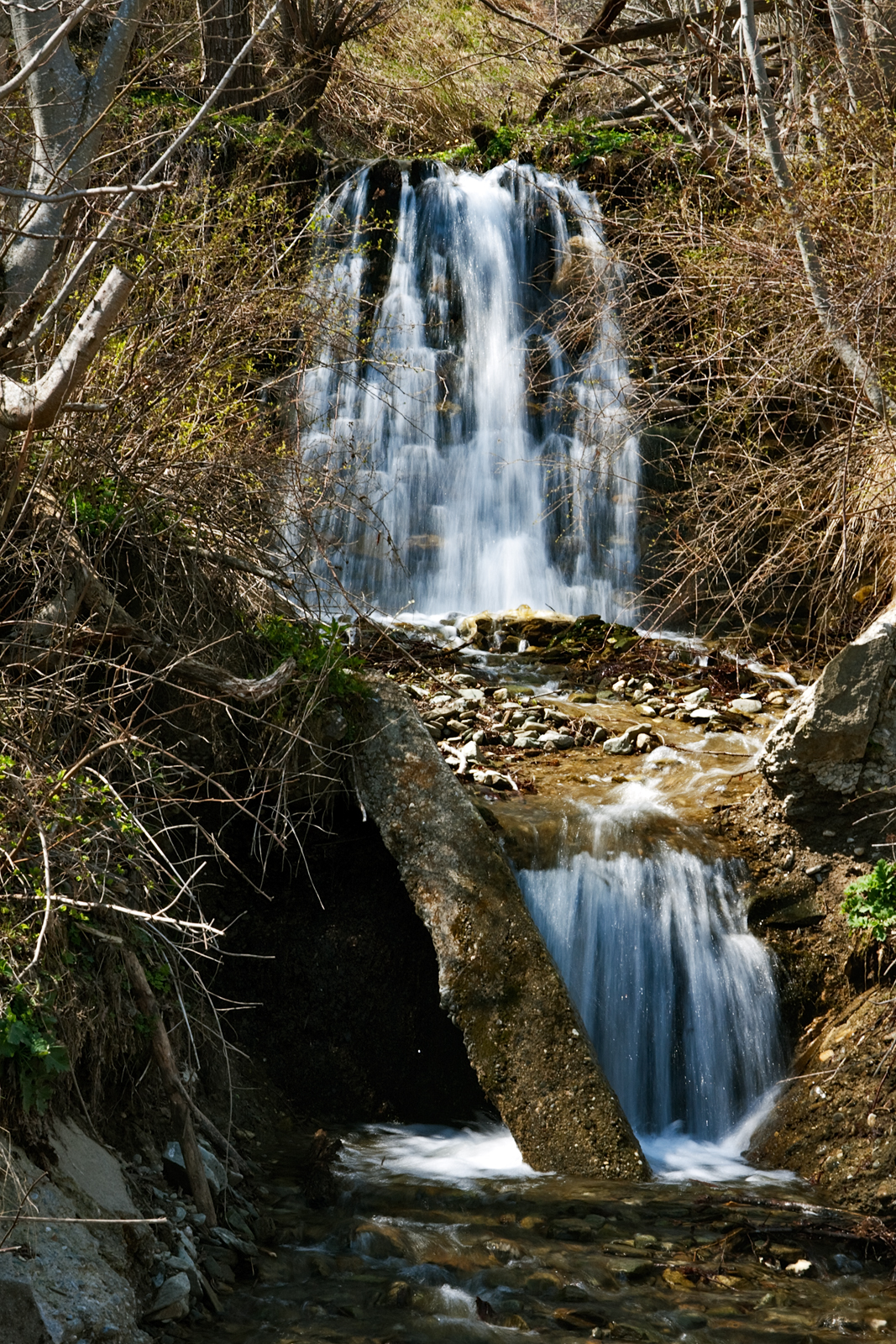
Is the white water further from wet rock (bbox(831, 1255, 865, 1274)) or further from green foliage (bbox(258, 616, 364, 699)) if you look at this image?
green foliage (bbox(258, 616, 364, 699))

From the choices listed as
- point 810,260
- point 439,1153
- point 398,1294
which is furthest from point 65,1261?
point 810,260

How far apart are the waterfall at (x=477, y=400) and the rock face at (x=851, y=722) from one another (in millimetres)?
3947

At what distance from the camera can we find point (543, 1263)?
3371 mm

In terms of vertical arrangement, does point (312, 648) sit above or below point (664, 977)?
above

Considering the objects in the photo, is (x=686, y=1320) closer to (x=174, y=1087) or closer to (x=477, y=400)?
(x=174, y=1087)

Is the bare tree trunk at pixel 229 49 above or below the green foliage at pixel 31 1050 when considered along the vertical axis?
above

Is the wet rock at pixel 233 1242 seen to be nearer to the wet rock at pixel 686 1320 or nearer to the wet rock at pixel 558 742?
the wet rock at pixel 686 1320

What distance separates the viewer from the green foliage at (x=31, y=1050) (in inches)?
109

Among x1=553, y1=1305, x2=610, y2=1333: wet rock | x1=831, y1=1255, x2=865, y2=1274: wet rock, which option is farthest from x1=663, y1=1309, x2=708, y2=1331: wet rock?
x1=831, y1=1255, x2=865, y2=1274: wet rock

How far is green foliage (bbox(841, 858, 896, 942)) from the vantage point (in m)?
4.36

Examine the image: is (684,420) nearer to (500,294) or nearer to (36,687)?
(500,294)

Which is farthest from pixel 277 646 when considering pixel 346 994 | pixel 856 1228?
pixel 856 1228

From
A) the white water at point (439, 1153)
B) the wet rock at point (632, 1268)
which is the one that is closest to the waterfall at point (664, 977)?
the white water at point (439, 1153)

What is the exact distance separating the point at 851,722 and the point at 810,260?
2.41m
